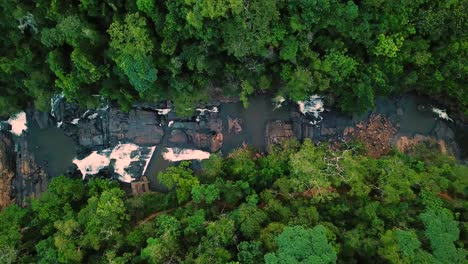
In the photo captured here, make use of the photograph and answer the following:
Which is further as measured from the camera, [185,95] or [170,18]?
[185,95]

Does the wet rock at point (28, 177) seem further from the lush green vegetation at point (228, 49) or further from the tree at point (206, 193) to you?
the tree at point (206, 193)

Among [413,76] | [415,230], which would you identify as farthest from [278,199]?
[413,76]

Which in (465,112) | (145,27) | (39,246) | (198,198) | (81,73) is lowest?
(39,246)

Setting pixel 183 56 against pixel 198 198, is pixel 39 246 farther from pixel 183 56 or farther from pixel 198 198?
pixel 183 56

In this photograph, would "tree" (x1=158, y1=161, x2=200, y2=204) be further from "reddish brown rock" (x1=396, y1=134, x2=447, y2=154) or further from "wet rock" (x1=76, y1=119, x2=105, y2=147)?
"reddish brown rock" (x1=396, y1=134, x2=447, y2=154)

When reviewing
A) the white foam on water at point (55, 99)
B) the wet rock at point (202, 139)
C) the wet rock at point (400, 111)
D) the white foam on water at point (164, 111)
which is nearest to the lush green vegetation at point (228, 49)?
the white foam on water at point (55, 99)

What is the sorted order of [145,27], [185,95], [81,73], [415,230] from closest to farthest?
[415,230], [145,27], [81,73], [185,95]

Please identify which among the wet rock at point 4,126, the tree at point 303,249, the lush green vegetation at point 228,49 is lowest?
the tree at point 303,249
